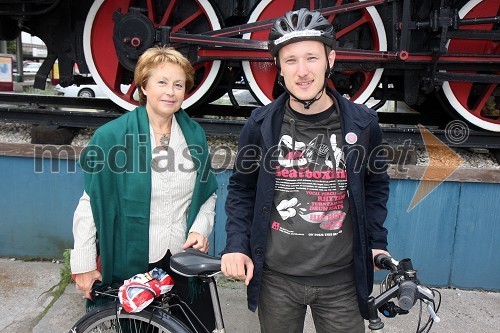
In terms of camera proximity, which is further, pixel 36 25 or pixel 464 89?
pixel 36 25

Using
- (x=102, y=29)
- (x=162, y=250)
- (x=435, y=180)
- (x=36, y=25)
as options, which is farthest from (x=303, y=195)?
(x=36, y=25)

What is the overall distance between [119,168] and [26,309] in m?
1.95

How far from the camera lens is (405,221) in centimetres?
358

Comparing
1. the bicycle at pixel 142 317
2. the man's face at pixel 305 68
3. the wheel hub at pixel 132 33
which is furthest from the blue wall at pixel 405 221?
the man's face at pixel 305 68

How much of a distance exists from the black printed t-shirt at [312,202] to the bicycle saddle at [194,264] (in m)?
0.25

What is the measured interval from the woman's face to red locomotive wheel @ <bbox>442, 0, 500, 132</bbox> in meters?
2.74

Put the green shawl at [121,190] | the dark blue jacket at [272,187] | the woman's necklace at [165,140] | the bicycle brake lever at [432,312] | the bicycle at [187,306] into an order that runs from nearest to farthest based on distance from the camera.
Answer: the bicycle brake lever at [432,312], the bicycle at [187,306], the dark blue jacket at [272,187], the green shawl at [121,190], the woman's necklace at [165,140]

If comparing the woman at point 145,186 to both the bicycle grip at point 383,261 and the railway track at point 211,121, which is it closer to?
the bicycle grip at point 383,261

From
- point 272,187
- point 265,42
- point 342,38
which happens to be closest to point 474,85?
point 342,38

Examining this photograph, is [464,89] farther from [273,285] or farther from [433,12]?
[273,285]

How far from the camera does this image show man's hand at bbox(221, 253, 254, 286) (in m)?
1.76

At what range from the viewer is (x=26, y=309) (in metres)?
3.27

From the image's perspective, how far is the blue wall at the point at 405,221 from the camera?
11.5 ft

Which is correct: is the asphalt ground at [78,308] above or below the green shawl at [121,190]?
below
